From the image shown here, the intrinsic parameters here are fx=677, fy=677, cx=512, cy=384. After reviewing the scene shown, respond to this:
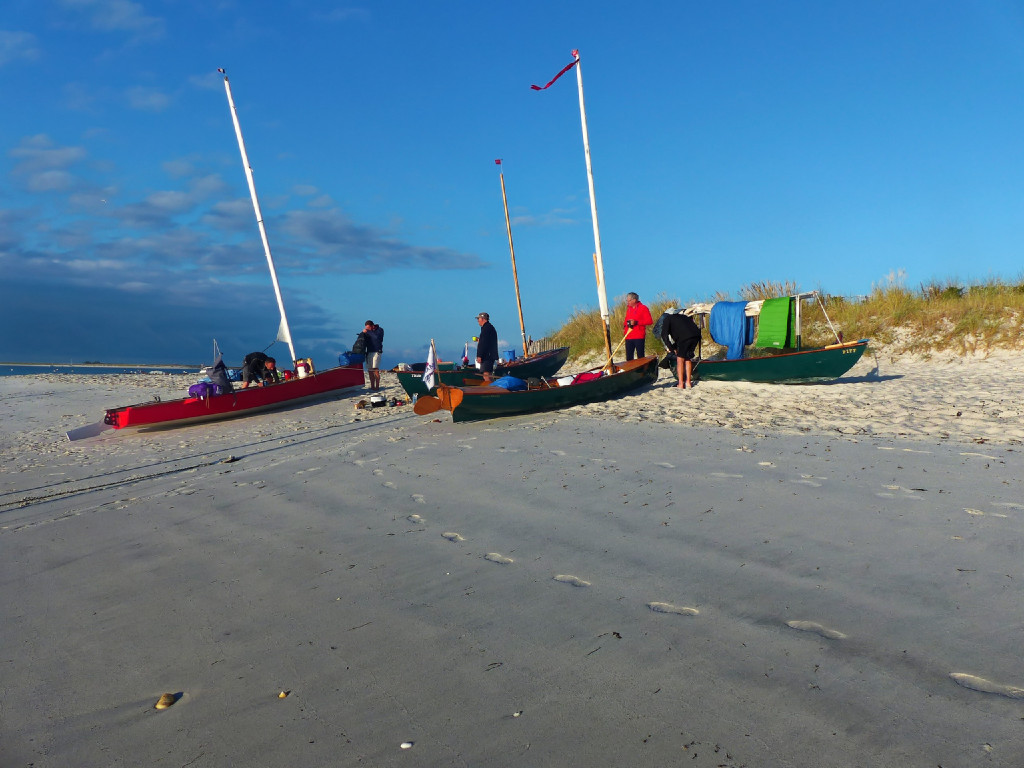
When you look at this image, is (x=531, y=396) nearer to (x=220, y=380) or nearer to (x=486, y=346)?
(x=486, y=346)

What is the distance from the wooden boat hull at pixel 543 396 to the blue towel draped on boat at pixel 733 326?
7.07ft

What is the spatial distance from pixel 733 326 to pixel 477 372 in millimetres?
5761

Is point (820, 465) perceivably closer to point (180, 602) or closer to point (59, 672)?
point (180, 602)

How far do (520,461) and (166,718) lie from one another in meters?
5.19

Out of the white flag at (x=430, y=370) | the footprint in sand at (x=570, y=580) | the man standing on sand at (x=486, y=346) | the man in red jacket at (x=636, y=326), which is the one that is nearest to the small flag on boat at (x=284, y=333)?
the man standing on sand at (x=486, y=346)

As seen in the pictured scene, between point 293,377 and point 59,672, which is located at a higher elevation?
point 293,377

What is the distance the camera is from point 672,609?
3.66 meters

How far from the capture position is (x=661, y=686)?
9.57 feet

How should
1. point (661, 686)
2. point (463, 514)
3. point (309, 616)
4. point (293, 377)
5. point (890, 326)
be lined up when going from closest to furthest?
point (661, 686) < point (309, 616) < point (463, 514) < point (293, 377) < point (890, 326)

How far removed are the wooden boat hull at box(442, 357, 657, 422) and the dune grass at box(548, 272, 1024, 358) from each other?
5412 mm

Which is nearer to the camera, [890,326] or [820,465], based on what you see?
[820,465]

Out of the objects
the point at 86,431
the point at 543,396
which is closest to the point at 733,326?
the point at 543,396

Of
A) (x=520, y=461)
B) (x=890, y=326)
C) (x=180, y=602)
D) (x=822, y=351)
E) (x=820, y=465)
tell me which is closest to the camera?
(x=180, y=602)

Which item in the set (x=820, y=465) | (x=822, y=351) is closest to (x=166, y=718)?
(x=820, y=465)
